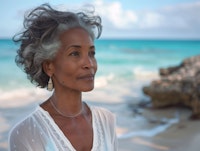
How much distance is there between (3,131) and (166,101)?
426 cm

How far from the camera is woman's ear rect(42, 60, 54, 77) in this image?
2.06 meters

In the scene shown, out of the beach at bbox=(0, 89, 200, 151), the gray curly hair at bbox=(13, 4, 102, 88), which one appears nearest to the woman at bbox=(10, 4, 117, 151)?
the gray curly hair at bbox=(13, 4, 102, 88)

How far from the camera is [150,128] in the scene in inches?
324

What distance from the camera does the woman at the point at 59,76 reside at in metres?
1.93

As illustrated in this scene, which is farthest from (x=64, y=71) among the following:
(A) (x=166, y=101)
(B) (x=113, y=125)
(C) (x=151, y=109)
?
(C) (x=151, y=109)

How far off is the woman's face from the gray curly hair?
4cm

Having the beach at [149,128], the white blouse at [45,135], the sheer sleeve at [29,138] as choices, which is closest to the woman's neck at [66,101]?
the white blouse at [45,135]

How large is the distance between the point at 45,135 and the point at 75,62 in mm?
435

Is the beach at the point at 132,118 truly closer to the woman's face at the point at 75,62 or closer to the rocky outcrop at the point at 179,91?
the rocky outcrop at the point at 179,91

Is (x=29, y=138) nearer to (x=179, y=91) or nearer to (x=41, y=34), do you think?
(x=41, y=34)

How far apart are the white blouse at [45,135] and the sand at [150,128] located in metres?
4.59

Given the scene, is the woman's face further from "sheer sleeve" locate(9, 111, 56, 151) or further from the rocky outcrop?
the rocky outcrop

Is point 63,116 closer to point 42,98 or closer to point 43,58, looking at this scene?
point 43,58

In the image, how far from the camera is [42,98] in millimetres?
12906
